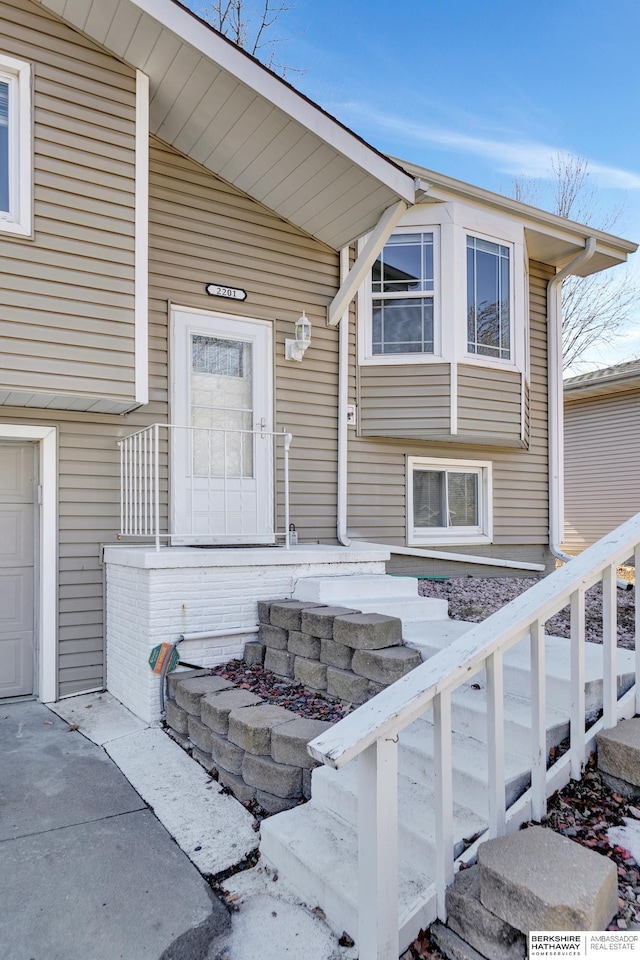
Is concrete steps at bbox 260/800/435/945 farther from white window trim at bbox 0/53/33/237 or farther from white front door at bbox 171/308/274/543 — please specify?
white window trim at bbox 0/53/33/237

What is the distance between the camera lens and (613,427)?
11.0 meters

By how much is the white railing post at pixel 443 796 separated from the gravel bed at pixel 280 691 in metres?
1.25

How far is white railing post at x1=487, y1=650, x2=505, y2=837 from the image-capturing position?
5.41 ft

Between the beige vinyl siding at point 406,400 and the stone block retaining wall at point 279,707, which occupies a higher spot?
the beige vinyl siding at point 406,400

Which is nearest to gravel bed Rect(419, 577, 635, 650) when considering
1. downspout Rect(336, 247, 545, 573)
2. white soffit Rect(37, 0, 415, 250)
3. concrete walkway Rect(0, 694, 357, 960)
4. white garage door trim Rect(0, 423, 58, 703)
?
downspout Rect(336, 247, 545, 573)

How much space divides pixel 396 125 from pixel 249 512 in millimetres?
9899

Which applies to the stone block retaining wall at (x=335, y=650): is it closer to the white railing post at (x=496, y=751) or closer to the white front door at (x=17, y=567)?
the white railing post at (x=496, y=751)

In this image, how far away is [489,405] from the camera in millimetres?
6121

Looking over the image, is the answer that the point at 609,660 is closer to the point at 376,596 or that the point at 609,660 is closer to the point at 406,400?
the point at 376,596

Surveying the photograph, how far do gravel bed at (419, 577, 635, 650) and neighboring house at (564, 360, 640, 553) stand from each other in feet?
17.7

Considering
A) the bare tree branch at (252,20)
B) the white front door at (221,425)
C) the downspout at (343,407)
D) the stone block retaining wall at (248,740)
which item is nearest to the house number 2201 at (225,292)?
the white front door at (221,425)

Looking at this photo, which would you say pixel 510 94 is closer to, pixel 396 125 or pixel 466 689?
pixel 396 125

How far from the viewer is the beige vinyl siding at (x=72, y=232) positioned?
3.75m

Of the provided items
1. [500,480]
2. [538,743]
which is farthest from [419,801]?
[500,480]
